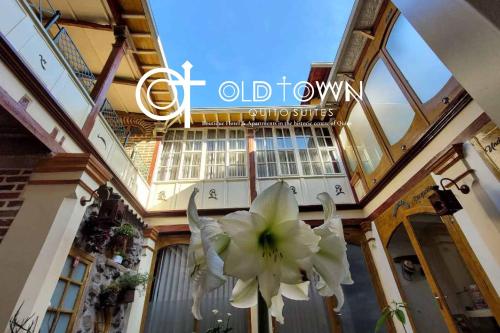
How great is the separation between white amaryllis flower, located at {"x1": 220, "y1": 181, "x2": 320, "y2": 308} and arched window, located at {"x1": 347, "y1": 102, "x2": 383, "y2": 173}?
15.0 feet

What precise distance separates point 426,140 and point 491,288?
5.89ft

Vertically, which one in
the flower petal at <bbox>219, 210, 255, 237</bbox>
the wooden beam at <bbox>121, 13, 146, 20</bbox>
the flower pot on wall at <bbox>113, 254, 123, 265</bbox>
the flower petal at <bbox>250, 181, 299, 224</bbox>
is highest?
the wooden beam at <bbox>121, 13, 146, 20</bbox>

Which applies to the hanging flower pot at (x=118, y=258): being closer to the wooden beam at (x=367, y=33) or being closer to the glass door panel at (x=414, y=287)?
the glass door panel at (x=414, y=287)

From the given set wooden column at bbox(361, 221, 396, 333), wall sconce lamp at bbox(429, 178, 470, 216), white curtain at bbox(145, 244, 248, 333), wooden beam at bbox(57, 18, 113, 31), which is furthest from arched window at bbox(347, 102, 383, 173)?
wooden beam at bbox(57, 18, 113, 31)

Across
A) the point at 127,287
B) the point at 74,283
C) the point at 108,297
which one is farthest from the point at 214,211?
the point at 74,283

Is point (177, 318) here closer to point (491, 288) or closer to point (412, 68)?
point (491, 288)

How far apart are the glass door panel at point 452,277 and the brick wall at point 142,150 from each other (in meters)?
5.19

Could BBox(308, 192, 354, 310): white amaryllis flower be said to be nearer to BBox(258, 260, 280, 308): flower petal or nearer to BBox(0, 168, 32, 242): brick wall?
BBox(258, 260, 280, 308): flower petal

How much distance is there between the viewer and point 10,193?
2.07m

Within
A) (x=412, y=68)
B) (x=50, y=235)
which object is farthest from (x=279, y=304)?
(x=412, y=68)

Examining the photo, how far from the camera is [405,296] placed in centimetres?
386

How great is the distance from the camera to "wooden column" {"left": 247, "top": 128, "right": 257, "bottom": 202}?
525cm

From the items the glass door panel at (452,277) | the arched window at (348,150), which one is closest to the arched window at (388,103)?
the arched window at (348,150)

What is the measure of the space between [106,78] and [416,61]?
4.56 metres
